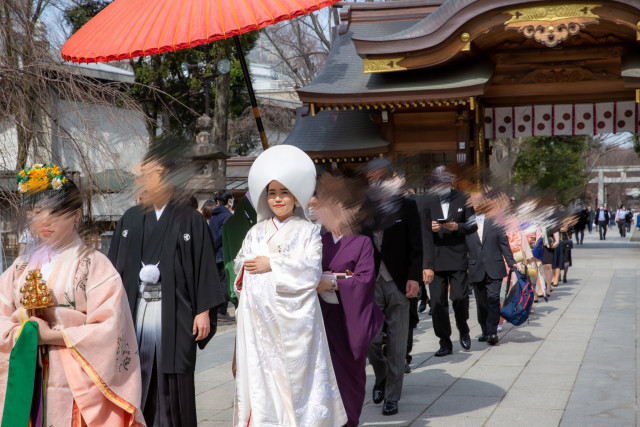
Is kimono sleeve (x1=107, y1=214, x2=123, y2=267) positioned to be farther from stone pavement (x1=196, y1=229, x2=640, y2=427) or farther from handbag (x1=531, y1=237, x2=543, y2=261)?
handbag (x1=531, y1=237, x2=543, y2=261)

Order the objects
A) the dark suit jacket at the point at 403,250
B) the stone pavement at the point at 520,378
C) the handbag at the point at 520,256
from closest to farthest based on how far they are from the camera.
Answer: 1. the stone pavement at the point at 520,378
2. the dark suit jacket at the point at 403,250
3. the handbag at the point at 520,256

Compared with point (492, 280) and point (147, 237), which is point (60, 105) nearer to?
point (147, 237)

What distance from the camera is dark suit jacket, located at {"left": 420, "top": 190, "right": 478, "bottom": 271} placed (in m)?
7.70

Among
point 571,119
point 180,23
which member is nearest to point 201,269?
point 180,23

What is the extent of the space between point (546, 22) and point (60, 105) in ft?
23.5

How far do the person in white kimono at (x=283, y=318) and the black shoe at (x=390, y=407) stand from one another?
5.17ft

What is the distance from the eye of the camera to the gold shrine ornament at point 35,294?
3311mm

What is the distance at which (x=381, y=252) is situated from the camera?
5.61m

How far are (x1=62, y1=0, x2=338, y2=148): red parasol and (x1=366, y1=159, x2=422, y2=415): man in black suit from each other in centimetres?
192

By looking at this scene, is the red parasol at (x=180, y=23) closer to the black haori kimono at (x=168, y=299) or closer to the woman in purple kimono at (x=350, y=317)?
the black haori kimono at (x=168, y=299)

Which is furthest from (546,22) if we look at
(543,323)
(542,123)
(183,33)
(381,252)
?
(183,33)

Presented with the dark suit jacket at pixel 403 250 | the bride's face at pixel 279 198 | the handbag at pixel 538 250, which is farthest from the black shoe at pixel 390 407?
the handbag at pixel 538 250

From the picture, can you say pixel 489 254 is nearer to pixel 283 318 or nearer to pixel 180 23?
pixel 283 318

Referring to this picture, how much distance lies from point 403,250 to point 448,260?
2.19 metres
